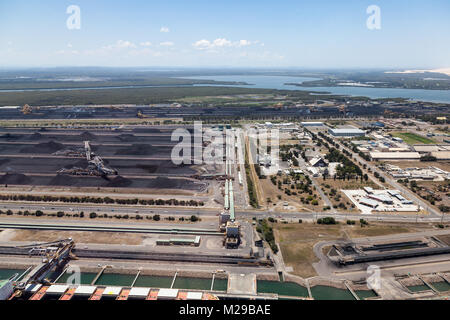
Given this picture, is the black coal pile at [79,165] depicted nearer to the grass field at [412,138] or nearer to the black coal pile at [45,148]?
the black coal pile at [45,148]

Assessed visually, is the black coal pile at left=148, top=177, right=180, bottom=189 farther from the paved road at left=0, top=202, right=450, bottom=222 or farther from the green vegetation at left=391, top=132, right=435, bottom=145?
the green vegetation at left=391, top=132, right=435, bottom=145

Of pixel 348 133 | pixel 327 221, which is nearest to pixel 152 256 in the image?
pixel 327 221

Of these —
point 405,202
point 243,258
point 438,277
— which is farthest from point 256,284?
point 405,202

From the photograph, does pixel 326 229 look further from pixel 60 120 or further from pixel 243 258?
pixel 60 120

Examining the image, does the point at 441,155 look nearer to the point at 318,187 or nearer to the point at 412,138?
the point at 412,138

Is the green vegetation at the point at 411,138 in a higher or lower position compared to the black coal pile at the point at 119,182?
higher

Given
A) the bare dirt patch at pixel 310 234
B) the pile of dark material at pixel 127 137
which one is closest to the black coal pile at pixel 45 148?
the pile of dark material at pixel 127 137
